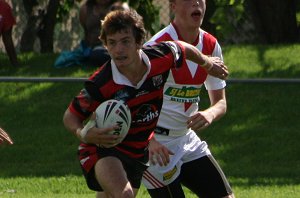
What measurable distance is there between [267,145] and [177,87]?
5.52m

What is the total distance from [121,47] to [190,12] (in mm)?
1070

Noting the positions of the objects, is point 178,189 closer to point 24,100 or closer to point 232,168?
point 232,168

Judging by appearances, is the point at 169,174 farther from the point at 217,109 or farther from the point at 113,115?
the point at 113,115

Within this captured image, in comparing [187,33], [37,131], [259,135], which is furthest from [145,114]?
[37,131]

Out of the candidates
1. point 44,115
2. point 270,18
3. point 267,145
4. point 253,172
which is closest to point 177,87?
point 253,172

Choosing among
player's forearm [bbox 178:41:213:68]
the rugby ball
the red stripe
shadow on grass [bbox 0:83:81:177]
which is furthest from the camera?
shadow on grass [bbox 0:83:81:177]

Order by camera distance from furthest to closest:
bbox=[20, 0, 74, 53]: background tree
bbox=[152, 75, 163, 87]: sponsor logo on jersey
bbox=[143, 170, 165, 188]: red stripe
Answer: bbox=[20, 0, 74, 53]: background tree, bbox=[143, 170, 165, 188]: red stripe, bbox=[152, 75, 163, 87]: sponsor logo on jersey

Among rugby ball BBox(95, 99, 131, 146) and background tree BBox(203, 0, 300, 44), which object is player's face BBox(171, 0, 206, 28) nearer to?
rugby ball BBox(95, 99, 131, 146)

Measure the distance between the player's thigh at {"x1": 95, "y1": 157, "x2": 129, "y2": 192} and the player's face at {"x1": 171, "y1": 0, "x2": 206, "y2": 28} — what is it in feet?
4.48

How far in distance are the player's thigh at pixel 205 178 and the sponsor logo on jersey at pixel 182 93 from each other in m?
0.42

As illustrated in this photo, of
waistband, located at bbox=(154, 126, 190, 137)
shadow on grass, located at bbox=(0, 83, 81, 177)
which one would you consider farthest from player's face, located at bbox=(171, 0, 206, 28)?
shadow on grass, located at bbox=(0, 83, 81, 177)

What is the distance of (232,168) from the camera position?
11.8 meters

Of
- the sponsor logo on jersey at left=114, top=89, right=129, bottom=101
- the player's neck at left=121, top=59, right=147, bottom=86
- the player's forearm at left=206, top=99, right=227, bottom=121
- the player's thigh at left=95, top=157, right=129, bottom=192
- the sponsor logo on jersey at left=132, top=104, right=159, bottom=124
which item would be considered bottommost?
the player's forearm at left=206, top=99, right=227, bottom=121

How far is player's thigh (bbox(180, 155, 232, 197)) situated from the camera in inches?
278
